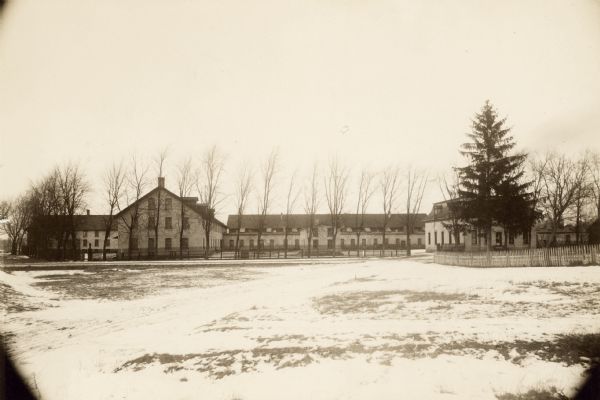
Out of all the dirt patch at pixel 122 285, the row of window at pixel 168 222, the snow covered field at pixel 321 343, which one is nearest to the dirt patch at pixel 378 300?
the snow covered field at pixel 321 343

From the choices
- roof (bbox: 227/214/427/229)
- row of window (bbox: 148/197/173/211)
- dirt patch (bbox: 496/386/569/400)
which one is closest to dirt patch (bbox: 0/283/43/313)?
dirt patch (bbox: 496/386/569/400)

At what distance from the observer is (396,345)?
7199 mm

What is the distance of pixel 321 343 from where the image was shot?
7531mm

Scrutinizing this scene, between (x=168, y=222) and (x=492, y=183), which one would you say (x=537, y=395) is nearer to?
(x=492, y=183)

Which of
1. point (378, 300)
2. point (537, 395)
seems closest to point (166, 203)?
point (378, 300)

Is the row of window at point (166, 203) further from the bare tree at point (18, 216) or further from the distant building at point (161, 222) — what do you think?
the bare tree at point (18, 216)

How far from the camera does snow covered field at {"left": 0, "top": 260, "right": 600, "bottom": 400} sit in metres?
5.93

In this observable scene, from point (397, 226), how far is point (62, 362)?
70.5 m

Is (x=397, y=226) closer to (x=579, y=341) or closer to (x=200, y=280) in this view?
(x=200, y=280)

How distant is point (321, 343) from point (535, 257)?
53.2 ft

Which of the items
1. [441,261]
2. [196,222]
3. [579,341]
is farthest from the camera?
[196,222]

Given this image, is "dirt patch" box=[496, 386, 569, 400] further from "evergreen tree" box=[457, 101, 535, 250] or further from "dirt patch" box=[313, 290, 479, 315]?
"evergreen tree" box=[457, 101, 535, 250]

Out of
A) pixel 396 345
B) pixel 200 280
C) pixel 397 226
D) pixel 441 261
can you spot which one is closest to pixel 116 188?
pixel 200 280

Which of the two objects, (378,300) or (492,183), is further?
(492,183)
